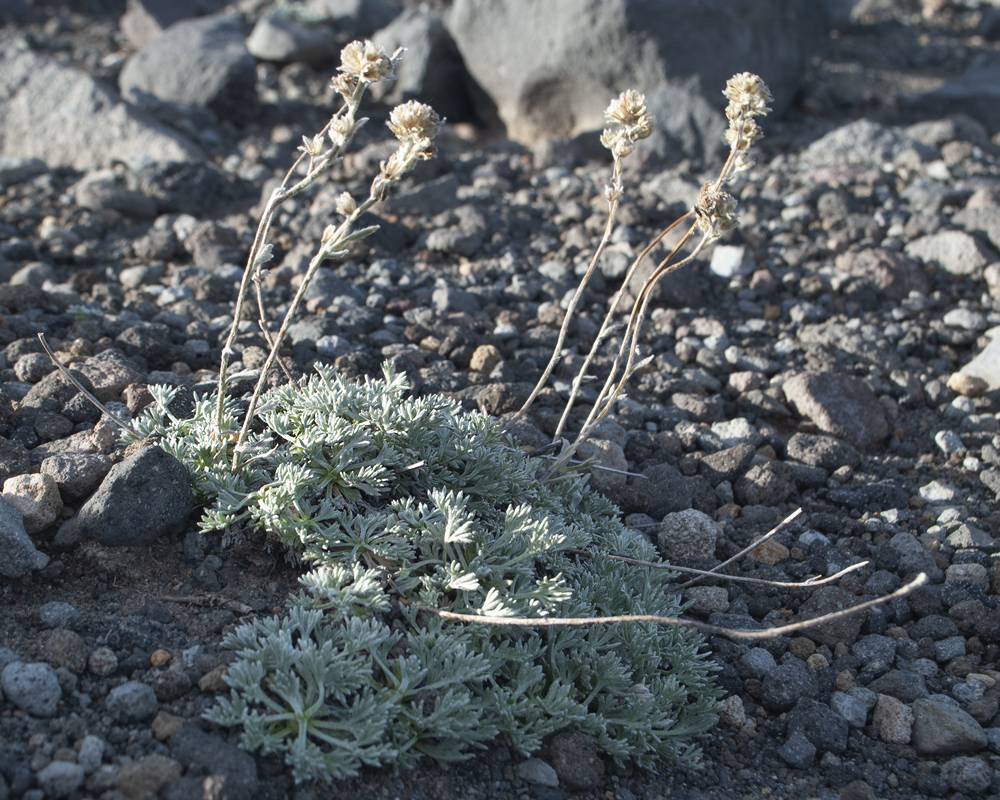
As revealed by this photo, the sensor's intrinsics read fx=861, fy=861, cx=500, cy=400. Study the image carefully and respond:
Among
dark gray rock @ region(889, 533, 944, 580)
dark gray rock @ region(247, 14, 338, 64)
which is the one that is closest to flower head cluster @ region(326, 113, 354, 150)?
dark gray rock @ region(889, 533, 944, 580)

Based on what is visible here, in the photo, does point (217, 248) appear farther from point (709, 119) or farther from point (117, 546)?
point (709, 119)

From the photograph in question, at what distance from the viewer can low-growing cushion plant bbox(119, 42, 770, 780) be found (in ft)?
8.33

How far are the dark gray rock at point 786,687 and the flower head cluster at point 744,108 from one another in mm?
1836

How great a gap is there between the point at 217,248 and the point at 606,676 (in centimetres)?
411

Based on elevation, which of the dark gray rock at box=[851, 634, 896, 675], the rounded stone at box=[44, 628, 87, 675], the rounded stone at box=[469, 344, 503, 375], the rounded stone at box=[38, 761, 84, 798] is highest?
the rounded stone at box=[44, 628, 87, 675]

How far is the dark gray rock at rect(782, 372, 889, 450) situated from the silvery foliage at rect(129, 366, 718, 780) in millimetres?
1612

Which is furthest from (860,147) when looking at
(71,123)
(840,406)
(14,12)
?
(14,12)

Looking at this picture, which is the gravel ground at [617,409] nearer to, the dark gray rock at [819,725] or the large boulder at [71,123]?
the dark gray rock at [819,725]

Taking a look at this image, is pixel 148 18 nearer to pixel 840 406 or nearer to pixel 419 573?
pixel 840 406

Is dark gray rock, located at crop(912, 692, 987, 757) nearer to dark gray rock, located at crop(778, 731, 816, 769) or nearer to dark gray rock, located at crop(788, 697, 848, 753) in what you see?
dark gray rock, located at crop(788, 697, 848, 753)

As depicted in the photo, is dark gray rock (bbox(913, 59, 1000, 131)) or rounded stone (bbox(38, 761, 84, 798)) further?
dark gray rock (bbox(913, 59, 1000, 131))

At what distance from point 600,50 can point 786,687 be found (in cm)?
611

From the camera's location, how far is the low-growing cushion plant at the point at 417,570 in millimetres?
2539

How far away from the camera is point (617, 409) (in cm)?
458
